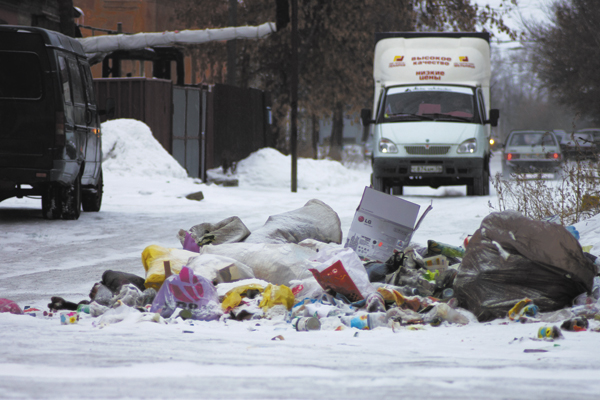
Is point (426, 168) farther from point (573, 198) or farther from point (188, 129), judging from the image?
point (188, 129)

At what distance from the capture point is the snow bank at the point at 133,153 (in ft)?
53.9

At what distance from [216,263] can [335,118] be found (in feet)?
104

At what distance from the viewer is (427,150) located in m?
14.7

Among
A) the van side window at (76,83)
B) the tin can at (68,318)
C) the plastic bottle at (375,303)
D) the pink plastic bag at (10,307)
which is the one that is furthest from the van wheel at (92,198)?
the plastic bottle at (375,303)

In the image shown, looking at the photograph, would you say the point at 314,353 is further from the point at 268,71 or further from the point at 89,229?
the point at 268,71

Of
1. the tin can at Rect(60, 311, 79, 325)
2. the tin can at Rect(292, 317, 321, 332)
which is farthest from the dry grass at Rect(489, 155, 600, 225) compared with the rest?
the tin can at Rect(60, 311, 79, 325)

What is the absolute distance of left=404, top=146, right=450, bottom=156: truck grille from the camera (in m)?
14.7

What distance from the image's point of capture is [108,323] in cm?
450

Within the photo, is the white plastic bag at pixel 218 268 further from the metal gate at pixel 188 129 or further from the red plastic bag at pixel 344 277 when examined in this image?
the metal gate at pixel 188 129

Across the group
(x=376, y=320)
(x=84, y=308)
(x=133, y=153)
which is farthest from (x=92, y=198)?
(x=376, y=320)

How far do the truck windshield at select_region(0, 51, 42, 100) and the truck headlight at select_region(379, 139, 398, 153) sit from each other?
721 centimetres

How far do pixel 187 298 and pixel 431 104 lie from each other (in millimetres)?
11016

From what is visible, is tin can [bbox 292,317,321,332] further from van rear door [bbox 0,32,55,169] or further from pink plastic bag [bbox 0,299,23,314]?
van rear door [bbox 0,32,55,169]

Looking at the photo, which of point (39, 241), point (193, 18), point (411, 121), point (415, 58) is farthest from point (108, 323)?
point (193, 18)
